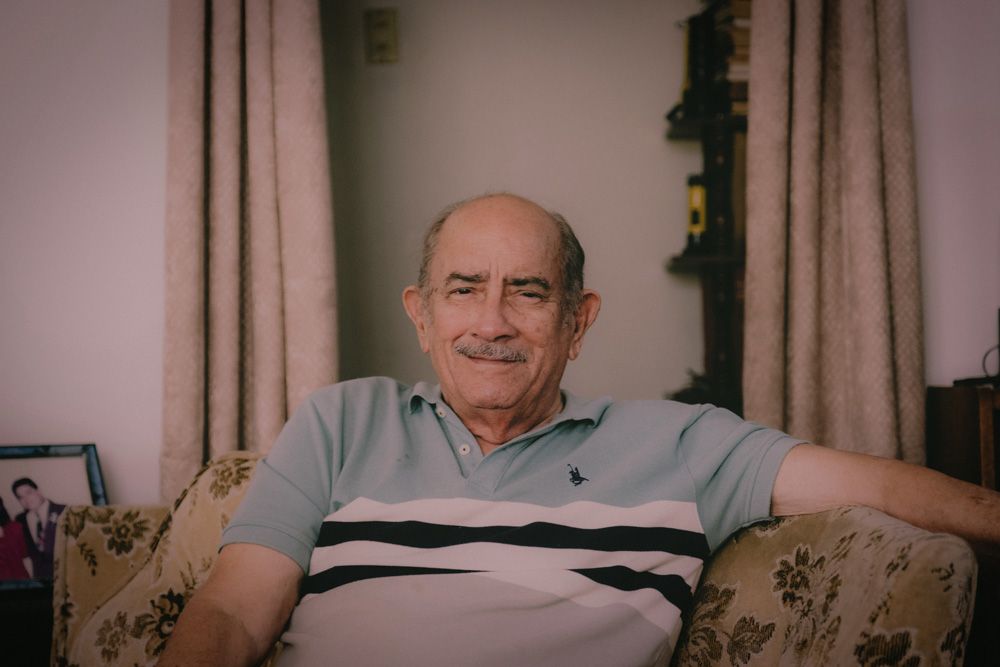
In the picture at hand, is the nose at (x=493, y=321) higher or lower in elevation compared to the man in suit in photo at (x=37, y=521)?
higher

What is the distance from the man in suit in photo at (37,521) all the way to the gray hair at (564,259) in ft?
3.97

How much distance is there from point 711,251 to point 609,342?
0.48 meters

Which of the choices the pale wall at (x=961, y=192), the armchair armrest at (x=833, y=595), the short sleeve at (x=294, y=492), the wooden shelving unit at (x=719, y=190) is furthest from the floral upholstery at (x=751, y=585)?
the pale wall at (x=961, y=192)

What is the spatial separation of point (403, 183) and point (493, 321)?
Result: 1213mm

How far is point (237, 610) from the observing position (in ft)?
3.28

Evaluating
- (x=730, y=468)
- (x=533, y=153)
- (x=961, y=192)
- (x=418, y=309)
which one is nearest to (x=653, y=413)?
(x=730, y=468)

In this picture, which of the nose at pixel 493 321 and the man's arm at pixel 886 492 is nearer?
the man's arm at pixel 886 492

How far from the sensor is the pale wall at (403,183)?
1.85 metres

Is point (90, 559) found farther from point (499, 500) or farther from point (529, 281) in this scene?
point (529, 281)

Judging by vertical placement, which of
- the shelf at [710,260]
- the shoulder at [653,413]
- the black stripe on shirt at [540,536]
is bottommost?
the black stripe on shirt at [540,536]

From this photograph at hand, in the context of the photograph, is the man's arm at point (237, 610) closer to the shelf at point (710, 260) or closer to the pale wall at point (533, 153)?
the pale wall at point (533, 153)

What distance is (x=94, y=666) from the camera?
1099 mm

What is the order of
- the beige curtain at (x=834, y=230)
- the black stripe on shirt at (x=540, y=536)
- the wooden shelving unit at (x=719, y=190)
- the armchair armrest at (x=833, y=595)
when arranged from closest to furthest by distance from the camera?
the armchair armrest at (x=833, y=595), the black stripe on shirt at (x=540, y=536), the beige curtain at (x=834, y=230), the wooden shelving unit at (x=719, y=190)

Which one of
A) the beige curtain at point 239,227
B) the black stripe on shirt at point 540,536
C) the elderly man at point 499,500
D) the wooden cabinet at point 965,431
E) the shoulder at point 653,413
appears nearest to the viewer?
the elderly man at point 499,500
